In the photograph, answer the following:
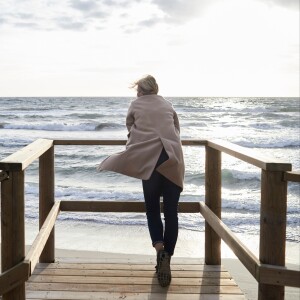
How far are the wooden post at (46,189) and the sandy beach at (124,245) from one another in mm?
1834

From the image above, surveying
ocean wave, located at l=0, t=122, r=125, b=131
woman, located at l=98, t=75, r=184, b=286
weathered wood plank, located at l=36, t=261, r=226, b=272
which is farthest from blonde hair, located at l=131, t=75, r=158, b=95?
ocean wave, located at l=0, t=122, r=125, b=131

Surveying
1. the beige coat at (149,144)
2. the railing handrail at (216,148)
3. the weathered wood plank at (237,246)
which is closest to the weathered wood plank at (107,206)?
the weathered wood plank at (237,246)

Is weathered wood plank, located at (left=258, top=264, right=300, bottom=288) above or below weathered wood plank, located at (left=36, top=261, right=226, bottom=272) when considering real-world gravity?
above

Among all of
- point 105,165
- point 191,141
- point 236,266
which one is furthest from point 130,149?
point 236,266

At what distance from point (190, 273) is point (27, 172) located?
10.3 m

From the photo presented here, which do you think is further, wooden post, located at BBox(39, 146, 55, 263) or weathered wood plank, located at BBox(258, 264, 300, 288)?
wooden post, located at BBox(39, 146, 55, 263)

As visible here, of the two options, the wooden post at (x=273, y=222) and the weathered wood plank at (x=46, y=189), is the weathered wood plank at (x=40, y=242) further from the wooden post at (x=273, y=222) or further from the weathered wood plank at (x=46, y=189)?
the wooden post at (x=273, y=222)

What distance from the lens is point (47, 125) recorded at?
29.6 meters

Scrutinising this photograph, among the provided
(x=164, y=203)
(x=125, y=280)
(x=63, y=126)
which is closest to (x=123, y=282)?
(x=125, y=280)

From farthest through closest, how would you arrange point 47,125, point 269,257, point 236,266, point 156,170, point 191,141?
point 47,125, point 236,266, point 191,141, point 156,170, point 269,257

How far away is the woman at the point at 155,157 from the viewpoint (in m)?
3.54

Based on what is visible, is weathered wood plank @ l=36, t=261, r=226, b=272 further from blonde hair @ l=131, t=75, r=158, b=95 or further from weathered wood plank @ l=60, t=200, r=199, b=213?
blonde hair @ l=131, t=75, r=158, b=95

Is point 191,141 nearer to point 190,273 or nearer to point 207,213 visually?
point 207,213

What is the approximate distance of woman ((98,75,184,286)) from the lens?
11.6ft
